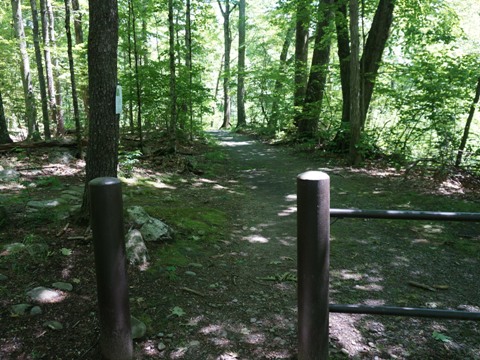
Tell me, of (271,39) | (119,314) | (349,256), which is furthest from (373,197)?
(271,39)

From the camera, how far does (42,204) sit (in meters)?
4.94

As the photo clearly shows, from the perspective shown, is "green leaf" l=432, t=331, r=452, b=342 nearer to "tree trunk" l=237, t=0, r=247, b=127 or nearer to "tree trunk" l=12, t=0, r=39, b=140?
"tree trunk" l=12, t=0, r=39, b=140

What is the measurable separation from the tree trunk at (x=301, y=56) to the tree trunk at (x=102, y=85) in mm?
10050

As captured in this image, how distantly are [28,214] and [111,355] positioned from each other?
2.96m

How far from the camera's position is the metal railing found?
191cm

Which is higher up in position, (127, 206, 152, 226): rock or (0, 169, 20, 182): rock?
(0, 169, 20, 182): rock

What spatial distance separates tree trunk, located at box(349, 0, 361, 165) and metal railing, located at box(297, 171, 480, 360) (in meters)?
8.21

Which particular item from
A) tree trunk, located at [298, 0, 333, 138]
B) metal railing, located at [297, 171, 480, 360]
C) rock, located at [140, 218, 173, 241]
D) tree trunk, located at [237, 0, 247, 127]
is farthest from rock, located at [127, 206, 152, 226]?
tree trunk, located at [237, 0, 247, 127]

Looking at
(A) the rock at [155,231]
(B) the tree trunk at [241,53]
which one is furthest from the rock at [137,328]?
(B) the tree trunk at [241,53]

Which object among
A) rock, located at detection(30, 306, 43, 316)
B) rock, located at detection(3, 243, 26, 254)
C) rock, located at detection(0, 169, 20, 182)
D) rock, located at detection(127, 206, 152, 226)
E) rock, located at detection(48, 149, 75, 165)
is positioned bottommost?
rock, located at detection(30, 306, 43, 316)

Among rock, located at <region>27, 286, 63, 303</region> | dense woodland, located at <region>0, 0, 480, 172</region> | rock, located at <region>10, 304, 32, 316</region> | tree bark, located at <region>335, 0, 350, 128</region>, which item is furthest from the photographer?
tree bark, located at <region>335, 0, 350, 128</region>

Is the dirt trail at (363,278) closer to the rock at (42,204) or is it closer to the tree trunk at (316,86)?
the rock at (42,204)

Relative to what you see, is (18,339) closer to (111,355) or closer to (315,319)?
(111,355)

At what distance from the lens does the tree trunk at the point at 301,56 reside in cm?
1237
